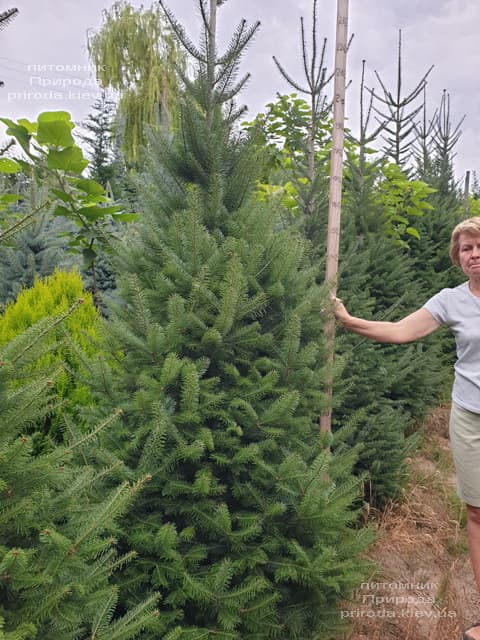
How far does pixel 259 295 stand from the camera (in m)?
2.16

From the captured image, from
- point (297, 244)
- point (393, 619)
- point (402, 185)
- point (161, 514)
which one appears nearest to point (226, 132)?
point (297, 244)

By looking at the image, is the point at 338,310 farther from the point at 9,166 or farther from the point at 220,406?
the point at 9,166

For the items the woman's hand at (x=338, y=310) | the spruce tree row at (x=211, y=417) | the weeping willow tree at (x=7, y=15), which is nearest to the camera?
the weeping willow tree at (x=7, y=15)

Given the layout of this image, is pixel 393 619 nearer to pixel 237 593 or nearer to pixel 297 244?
pixel 237 593

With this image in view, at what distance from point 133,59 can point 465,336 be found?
→ 51.2 feet

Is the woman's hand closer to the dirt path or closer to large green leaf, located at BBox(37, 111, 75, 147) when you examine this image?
the dirt path

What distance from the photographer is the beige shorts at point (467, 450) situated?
2723 mm

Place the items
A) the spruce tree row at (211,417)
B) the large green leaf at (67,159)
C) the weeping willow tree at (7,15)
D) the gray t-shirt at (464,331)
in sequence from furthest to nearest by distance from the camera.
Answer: the large green leaf at (67,159) → the gray t-shirt at (464,331) → the spruce tree row at (211,417) → the weeping willow tree at (7,15)

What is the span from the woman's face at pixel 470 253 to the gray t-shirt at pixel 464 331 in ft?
0.43

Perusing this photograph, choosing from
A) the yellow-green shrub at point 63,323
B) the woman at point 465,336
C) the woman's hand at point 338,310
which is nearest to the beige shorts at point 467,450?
the woman at point 465,336

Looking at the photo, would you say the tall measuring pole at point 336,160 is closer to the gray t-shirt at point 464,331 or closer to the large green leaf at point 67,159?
the gray t-shirt at point 464,331

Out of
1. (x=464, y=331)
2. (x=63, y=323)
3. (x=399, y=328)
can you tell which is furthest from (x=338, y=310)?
(x=63, y=323)

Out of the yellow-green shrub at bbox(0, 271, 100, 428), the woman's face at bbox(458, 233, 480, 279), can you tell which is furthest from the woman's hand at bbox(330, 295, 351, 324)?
the yellow-green shrub at bbox(0, 271, 100, 428)

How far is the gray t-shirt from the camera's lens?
2709mm
